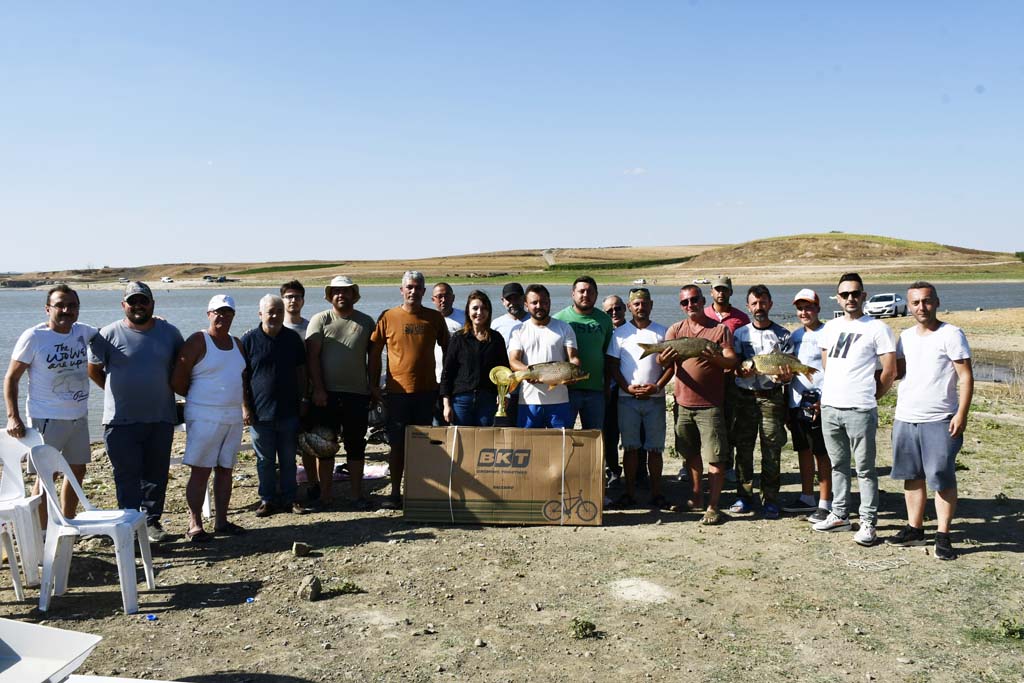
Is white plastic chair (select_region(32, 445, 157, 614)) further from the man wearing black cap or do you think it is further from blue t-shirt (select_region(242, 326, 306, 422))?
the man wearing black cap

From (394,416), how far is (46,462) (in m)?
3.07

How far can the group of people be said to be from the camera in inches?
244

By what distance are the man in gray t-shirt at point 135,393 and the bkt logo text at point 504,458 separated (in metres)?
2.80

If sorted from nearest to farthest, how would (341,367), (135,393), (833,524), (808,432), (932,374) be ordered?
(932,374) → (135,393) → (833,524) → (808,432) → (341,367)

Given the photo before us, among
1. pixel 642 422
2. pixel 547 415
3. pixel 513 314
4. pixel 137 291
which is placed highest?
pixel 137 291

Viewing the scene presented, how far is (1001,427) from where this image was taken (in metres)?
11.6

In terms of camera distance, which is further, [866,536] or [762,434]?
[762,434]

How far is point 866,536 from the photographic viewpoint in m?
6.52

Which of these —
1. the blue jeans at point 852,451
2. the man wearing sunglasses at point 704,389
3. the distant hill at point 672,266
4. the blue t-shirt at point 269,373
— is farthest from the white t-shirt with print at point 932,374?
the distant hill at point 672,266

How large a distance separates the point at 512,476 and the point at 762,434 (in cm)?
249

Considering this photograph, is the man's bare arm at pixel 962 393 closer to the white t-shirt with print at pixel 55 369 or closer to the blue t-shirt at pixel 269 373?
the blue t-shirt at pixel 269 373

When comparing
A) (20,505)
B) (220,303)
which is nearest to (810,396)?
(220,303)

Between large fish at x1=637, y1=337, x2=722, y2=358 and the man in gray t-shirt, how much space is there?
421 centimetres

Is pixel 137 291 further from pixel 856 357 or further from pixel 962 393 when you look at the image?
pixel 962 393
